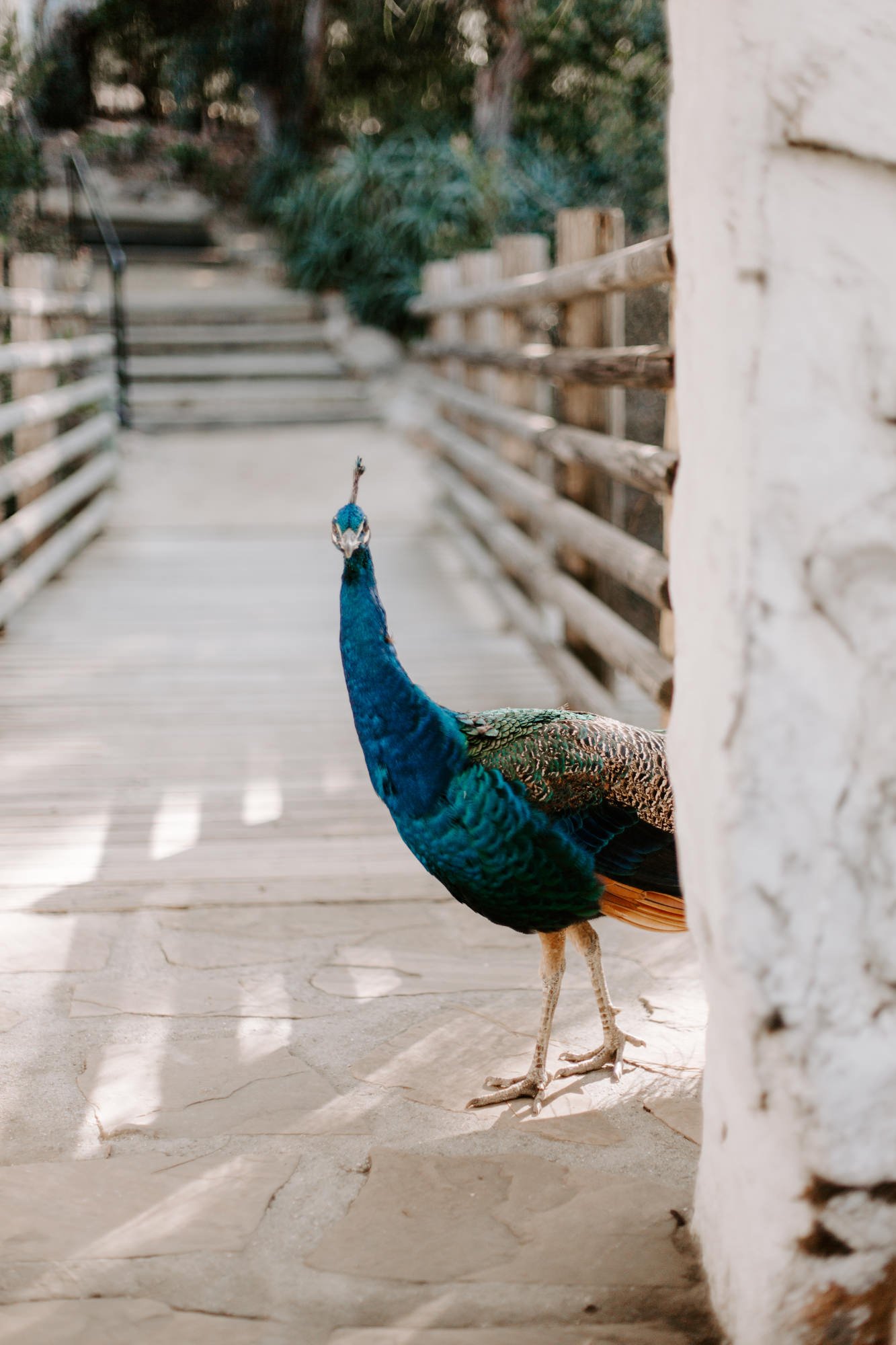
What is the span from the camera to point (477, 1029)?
9.45 ft

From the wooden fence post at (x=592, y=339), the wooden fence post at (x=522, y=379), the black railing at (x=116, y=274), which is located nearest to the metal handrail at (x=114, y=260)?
the black railing at (x=116, y=274)

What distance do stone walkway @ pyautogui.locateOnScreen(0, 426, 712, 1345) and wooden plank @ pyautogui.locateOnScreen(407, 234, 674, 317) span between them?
161 centimetres

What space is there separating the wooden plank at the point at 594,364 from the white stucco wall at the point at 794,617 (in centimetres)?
219

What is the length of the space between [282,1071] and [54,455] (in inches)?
205

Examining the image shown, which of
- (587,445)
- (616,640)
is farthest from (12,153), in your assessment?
(616,640)

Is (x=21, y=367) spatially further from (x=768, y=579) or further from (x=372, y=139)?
(x=372, y=139)

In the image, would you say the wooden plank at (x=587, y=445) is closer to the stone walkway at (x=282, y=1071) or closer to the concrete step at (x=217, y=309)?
the stone walkway at (x=282, y=1071)

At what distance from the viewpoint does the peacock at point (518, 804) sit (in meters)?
2.48

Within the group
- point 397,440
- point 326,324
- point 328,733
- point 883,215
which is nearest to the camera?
point 883,215

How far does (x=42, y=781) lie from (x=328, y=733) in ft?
3.54

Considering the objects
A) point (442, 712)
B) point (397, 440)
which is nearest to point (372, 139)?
point (397, 440)

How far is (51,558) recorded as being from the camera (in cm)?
706

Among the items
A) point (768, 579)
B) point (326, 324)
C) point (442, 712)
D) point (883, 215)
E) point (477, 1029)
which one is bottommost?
point (477, 1029)

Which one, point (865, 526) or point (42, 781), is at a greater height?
point (865, 526)
